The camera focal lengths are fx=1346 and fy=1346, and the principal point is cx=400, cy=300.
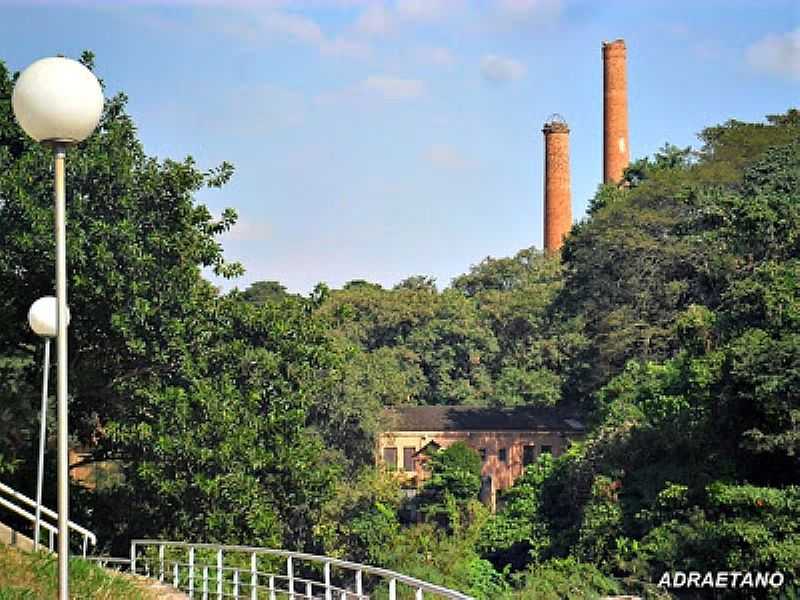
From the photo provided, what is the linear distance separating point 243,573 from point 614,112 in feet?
171

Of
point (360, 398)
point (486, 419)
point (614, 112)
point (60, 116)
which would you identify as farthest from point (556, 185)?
point (60, 116)

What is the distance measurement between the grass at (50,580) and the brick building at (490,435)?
131 ft

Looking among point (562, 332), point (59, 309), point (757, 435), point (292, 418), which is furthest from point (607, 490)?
point (59, 309)

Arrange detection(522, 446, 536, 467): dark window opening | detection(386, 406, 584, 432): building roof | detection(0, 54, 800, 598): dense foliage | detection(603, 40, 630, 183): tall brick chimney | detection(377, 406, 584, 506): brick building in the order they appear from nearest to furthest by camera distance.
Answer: detection(0, 54, 800, 598): dense foliage
detection(377, 406, 584, 506): brick building
detection(386, 406, 584, 432): building roof
detection(522, 446, 536, 467): dark window opening
detection(603, 40, 630, 183): tall brick chimney

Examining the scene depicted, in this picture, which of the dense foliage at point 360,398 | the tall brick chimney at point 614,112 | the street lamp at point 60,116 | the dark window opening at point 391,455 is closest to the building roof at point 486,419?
the dark window opening at point 391,455

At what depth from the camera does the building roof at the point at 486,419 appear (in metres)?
52.7

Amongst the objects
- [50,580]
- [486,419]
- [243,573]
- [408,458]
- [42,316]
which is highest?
[42,316]

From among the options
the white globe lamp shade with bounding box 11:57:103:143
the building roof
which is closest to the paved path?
the white globe lamp shade with bounding box 11:57:103:143

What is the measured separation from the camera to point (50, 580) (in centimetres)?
1016

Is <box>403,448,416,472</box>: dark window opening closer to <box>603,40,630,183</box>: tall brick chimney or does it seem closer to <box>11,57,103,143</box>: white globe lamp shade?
<box>603,40,630,183</box>: tall brick chimney

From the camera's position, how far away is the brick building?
170 ft

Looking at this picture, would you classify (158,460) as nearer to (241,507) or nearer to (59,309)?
(241,507)

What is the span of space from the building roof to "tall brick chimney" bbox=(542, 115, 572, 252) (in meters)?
16.4

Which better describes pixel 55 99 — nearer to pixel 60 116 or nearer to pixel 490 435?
pixel 60 116
